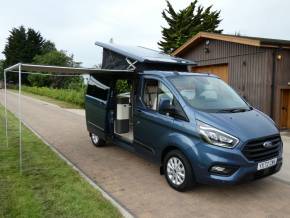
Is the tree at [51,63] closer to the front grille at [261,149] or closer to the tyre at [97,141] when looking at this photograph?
the tyre at [97,141]

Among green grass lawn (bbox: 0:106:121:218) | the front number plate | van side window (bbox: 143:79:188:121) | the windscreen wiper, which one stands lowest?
green grass lawn (bbox: 0:106:121:218)

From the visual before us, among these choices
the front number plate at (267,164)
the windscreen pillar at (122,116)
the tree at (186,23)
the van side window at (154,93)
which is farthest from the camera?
the tree at (186,23)

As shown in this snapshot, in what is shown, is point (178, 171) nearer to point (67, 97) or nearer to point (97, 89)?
point (97, 89)

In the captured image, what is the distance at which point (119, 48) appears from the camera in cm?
730

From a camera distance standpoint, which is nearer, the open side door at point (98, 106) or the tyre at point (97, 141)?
the open side door at point (98, 106)

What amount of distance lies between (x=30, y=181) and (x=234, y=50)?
9.98 m

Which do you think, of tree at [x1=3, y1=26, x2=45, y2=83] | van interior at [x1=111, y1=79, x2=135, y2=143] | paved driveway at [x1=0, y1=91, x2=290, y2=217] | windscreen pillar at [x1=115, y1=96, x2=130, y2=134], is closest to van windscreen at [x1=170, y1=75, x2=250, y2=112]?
paved driveway at [x1=0, y1=91, x2=290, y2=217]

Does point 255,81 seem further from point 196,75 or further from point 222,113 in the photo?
point 222,113

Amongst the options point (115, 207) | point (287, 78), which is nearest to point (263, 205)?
point (115, 207)

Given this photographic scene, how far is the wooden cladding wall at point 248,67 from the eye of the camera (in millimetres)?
11406

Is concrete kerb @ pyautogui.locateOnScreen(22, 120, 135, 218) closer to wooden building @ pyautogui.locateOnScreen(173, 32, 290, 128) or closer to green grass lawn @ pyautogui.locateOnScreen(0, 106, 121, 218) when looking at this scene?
green grass lawn @ pyautogui.locateOnScreen(0, 106, 121, 218)

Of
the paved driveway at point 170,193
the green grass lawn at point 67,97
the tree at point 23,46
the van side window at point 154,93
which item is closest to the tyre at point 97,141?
the paved driveway at point 170,193

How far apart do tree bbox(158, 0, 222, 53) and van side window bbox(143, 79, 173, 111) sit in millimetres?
29041

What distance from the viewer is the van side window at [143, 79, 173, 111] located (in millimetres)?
5637
